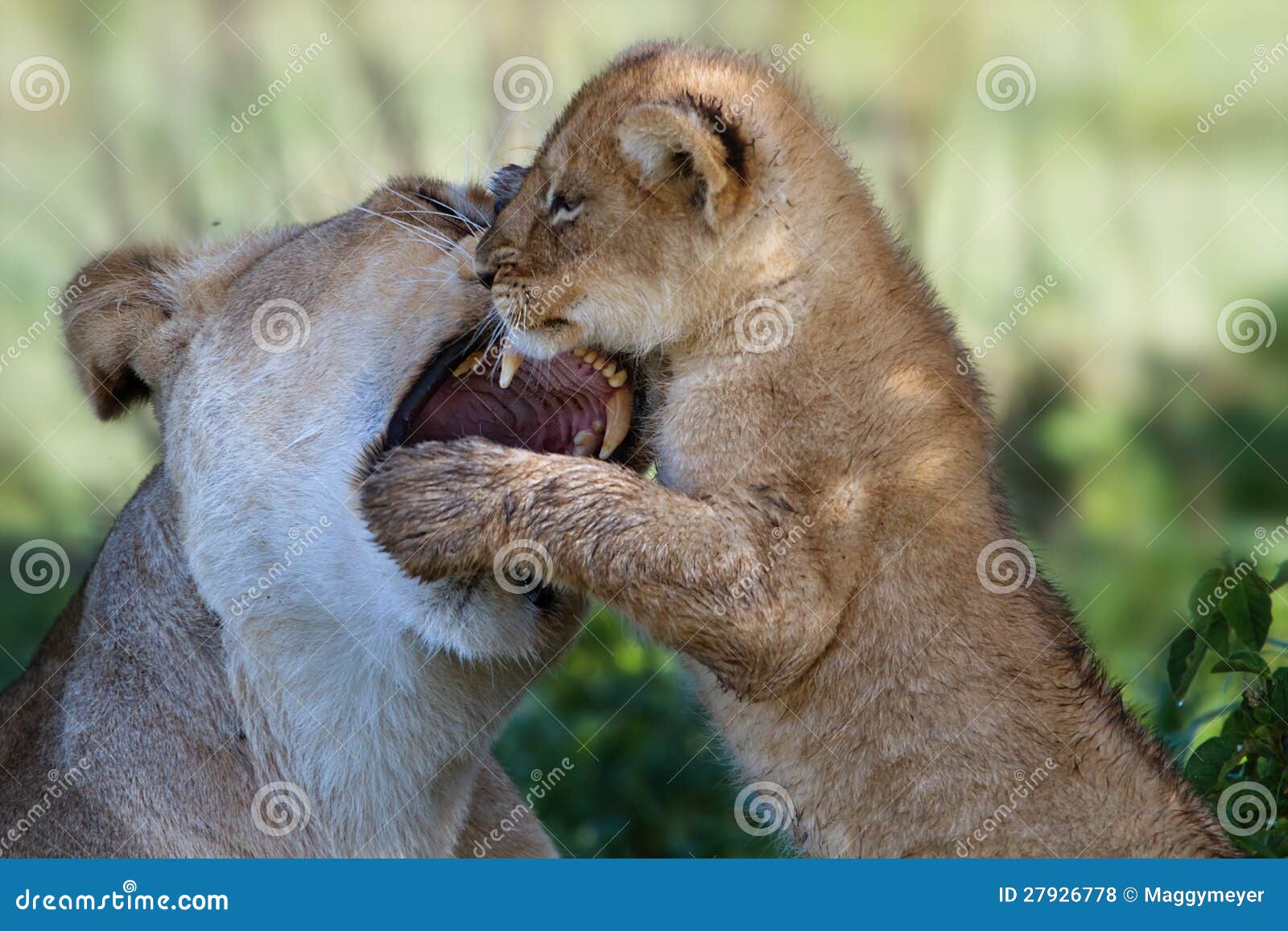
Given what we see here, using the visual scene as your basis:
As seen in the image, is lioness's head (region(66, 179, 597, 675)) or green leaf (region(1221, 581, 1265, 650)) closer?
lioness's head (region(66, 179, 597, 675))

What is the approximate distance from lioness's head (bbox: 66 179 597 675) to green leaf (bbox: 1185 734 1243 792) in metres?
1.76

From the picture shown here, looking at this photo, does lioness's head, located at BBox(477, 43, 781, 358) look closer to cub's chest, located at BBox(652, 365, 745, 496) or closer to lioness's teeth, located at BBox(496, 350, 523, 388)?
lioness's teeth, located at BBox(496, 350, 523, 388)

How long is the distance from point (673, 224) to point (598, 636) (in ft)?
14.5

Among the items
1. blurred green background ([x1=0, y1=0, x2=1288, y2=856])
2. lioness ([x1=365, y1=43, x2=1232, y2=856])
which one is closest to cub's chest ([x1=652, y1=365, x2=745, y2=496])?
lioness ([x1=365, y1=43, x2=1232, y2=856])

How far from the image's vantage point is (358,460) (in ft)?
12.3

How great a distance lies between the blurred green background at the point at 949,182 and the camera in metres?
7.71

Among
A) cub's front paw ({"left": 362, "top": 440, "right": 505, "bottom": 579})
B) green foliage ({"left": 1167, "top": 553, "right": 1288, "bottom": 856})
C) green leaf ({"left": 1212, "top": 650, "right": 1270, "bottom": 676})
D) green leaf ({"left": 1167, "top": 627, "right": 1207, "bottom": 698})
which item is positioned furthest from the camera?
green leaf ({"left": 1167, "top": 627, "right": 1207, "bottom": 698})

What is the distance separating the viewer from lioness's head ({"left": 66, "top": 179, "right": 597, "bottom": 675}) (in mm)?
3658

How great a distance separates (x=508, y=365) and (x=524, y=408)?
18 cm

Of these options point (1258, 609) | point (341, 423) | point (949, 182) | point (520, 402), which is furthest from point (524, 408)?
point (949, 182)

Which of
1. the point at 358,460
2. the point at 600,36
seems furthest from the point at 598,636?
the point at 358,460

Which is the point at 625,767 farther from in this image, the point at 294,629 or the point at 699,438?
the point at 699,438

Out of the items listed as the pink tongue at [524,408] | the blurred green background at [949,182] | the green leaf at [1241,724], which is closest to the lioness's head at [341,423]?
the pink tongue at [524,408]

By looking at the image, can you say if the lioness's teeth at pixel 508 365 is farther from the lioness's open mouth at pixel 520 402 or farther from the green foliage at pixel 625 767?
the green foliage at pixel 625 767
